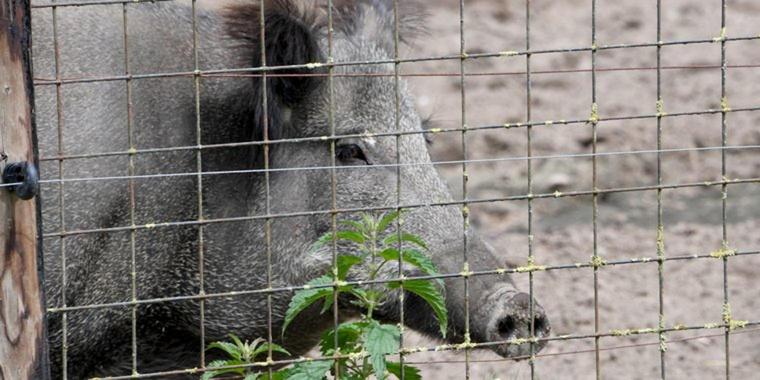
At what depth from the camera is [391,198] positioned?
5145 mm

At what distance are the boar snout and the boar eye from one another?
0.96 meters

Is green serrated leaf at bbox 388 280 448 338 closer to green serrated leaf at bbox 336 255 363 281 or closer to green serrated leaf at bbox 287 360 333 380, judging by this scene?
green serrated leaf at bbox 336 255 363 281

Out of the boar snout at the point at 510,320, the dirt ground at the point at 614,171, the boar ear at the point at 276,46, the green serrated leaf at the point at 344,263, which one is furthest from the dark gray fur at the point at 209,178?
the dirt ground at the point at 614,171

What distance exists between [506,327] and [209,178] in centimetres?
140

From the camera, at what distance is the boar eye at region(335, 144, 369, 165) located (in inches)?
208

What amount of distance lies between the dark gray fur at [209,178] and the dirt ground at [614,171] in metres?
1.36

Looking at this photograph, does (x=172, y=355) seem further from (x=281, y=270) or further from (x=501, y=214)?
(x=501, y=214)

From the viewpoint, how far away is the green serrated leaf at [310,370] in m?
3.76

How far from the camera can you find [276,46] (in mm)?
5102

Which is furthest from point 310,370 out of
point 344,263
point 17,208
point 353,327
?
point 17,208

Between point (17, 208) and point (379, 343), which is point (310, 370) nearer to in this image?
point (379, 343)

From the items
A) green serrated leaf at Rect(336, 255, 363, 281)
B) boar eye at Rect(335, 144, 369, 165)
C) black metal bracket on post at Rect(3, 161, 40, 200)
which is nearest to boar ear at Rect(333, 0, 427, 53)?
boar eye at Rect(335, 144, 369, 165)

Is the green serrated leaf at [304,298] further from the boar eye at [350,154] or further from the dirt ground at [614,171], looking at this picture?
the dirt ground at [614,171]

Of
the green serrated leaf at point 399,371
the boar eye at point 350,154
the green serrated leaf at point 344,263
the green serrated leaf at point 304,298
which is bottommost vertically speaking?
the green serrated leaf at point 399,371
